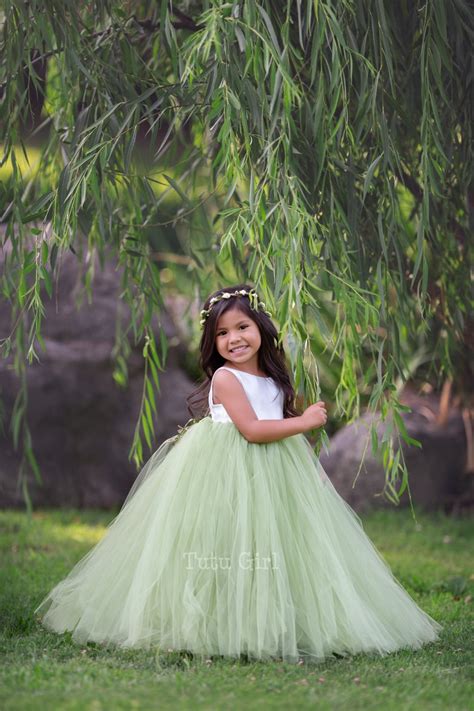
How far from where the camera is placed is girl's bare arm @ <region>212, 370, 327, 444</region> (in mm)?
3025

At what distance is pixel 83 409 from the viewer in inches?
241

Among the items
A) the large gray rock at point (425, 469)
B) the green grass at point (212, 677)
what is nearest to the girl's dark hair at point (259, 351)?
the green grass at point (212, 677)

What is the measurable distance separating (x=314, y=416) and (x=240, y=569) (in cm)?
51

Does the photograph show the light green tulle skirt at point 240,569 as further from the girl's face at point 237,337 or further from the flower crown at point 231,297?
the flower crown at point 231,297

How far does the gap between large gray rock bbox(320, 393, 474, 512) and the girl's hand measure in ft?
10.3

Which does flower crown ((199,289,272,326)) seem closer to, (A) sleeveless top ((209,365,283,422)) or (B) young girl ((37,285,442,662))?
(B) young girl ((37,285,442,662))

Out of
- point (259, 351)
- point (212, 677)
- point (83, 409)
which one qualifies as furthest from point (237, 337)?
point (83, 409)

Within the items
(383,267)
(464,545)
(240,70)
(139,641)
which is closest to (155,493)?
(139,641)

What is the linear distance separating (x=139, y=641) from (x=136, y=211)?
1551 millimetres

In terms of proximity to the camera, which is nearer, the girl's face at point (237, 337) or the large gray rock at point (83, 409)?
the girl's face at point (237, 337)

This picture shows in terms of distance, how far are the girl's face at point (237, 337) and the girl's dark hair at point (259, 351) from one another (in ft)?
0.06

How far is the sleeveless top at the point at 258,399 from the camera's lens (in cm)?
314

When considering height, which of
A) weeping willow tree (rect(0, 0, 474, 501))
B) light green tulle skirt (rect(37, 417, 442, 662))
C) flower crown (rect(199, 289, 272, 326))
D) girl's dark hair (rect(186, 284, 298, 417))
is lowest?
light green tulle skirt (rect(37, 417, 442, 662))

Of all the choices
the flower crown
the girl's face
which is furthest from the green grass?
the flower crown
